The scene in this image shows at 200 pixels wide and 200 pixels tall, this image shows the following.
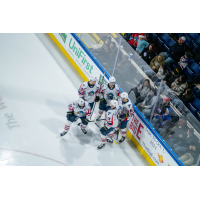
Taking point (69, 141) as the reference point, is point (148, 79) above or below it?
above

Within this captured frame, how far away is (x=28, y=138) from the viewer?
6699mm

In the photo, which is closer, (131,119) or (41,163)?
(41,163)

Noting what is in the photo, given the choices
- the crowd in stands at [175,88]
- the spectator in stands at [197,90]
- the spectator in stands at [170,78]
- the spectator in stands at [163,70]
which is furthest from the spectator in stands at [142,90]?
the spectator in stands at [197,90]

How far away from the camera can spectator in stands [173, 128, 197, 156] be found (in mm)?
5798

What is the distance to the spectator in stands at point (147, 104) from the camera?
21.5 feet

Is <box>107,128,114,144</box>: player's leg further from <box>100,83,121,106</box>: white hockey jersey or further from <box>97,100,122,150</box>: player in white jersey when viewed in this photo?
<box>100,83,121,106</box>: white hockey jersey

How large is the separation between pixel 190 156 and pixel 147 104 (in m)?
1.54

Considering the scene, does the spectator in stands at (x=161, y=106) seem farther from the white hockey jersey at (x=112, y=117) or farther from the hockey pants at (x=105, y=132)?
the hockey pants at (x=105, y=132)

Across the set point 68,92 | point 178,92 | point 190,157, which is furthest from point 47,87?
point 190,157

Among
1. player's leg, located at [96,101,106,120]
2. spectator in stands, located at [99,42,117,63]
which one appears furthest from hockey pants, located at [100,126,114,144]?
spectator in stands, located at [99,42,117,63]

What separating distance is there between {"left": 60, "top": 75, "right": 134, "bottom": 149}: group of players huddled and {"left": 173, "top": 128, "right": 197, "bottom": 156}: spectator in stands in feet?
4.09

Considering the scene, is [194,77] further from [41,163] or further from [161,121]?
[41,163]

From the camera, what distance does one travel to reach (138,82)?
6.93 m

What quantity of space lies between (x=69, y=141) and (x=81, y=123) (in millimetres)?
→ 567
